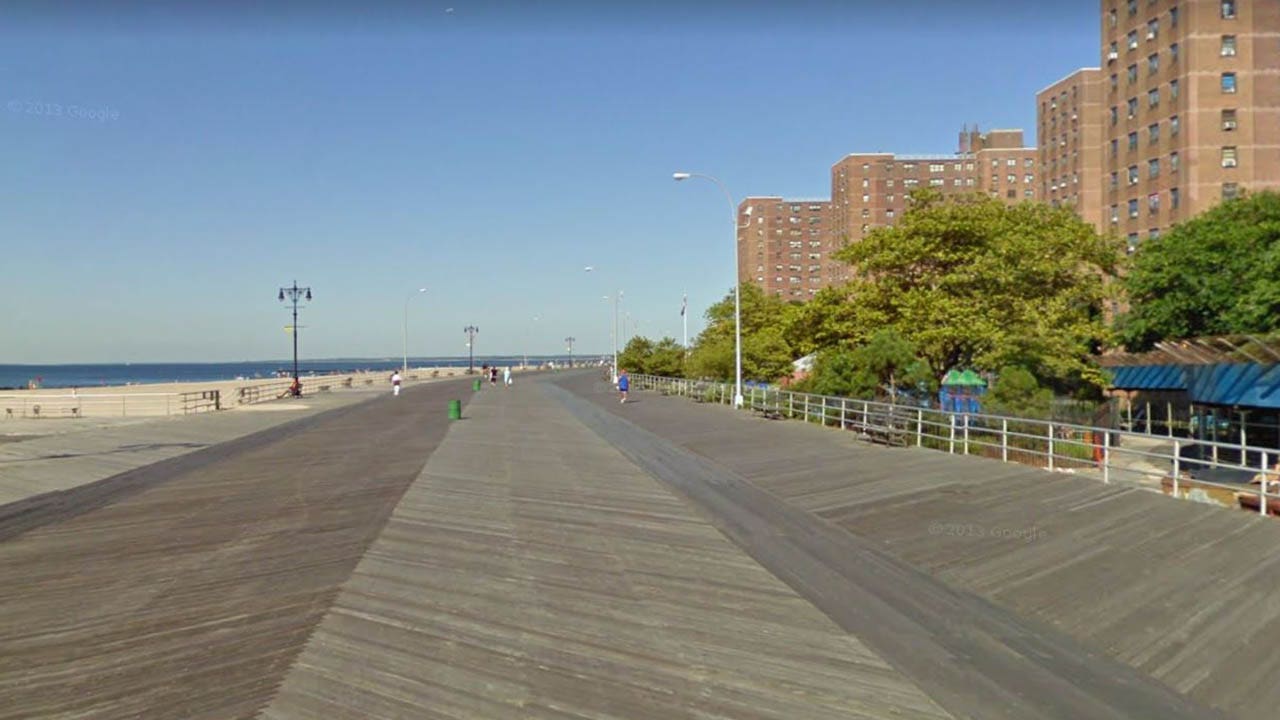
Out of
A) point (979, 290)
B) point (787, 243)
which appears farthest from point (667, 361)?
point (787, 243)

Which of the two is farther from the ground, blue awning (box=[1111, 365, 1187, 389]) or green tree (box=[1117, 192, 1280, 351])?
green tree (box=[1117, 192, 1280, 351])

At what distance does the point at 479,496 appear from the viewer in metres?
16.3

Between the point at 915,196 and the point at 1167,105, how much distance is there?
31176 millimetres

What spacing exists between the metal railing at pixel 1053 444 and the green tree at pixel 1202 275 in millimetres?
5710

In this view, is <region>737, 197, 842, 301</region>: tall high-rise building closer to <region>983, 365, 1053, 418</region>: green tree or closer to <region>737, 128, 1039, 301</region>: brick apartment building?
<region>737, 128, 1039, 301</region>: brick apartment building

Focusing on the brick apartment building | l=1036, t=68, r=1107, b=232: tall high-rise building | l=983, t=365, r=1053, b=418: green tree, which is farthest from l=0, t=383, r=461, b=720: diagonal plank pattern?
the brick apartment building

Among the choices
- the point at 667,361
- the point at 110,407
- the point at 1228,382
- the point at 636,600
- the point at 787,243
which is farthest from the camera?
the point at 787,243

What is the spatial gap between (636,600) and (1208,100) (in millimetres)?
62303

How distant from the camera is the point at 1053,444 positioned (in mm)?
26891

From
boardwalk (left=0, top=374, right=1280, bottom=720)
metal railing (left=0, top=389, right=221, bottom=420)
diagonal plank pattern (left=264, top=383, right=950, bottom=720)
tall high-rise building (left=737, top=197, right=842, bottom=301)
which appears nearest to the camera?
diagonal plank pattern (left=264, top=383, right=950, bottom=720)

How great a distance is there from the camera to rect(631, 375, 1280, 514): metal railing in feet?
49.2

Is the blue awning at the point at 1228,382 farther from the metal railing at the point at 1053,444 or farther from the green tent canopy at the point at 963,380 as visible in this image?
the green tent canopy at the point at 963,380

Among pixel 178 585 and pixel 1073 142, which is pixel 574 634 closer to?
pixel 178 585

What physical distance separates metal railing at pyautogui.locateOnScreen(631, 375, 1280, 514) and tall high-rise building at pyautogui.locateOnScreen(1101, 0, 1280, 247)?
24.0m
